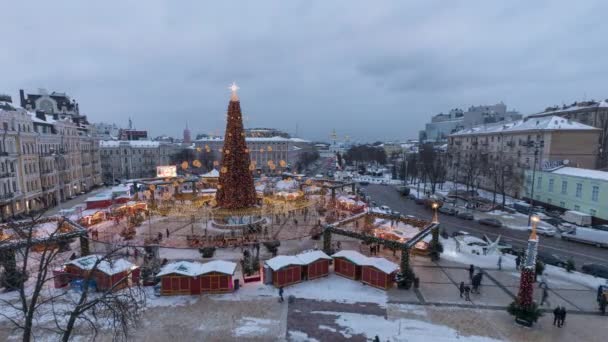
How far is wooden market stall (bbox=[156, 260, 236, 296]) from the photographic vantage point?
57.3 feet

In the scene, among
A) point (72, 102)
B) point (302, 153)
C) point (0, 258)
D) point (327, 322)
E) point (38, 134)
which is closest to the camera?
point (327, 322)

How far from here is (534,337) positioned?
1402 cm

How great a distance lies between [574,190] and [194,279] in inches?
1698

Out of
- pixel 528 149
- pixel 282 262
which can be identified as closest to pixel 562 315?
pixel 282 262

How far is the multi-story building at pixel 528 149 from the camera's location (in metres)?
42.5

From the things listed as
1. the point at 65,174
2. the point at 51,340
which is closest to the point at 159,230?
the point at 51,340

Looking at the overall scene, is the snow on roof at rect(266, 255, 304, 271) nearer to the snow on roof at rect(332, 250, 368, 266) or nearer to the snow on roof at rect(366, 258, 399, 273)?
the snow on roof at rect(332, 250, 368, 266)

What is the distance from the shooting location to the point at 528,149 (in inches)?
1807

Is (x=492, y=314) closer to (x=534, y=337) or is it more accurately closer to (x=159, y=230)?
(x=534, y=337)

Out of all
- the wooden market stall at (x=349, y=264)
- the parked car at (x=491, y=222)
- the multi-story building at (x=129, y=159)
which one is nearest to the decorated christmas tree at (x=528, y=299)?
the wooden market stall at (x=349, y=264)

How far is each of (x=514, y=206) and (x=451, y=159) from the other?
28.0 metres

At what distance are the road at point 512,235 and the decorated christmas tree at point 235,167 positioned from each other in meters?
21.4

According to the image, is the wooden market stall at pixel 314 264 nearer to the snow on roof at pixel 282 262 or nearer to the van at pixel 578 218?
the snow on roof at pixel 282 262

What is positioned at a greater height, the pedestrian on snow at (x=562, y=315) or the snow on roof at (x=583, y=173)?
the snow on roof at (x=583, y=173)
